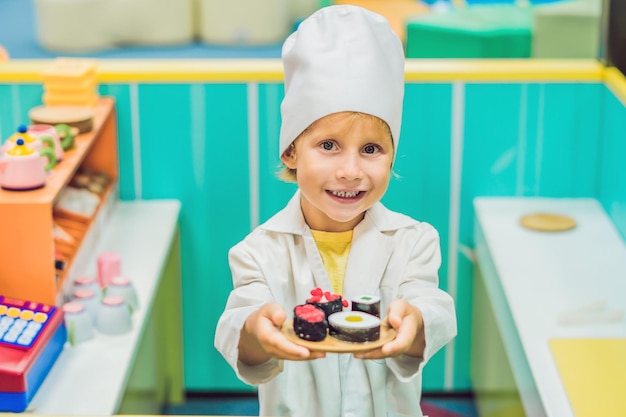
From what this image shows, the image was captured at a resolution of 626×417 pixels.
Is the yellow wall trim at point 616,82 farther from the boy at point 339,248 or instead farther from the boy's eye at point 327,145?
the boy's eye at point 327,145

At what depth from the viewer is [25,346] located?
1.35 m

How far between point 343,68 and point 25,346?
2.23ft

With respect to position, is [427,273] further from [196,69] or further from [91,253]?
[196,69]

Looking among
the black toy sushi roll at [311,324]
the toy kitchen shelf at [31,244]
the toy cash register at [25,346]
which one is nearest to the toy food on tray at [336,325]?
the black toy sushi roll at [311,324]

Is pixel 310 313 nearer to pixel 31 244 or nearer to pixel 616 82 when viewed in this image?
pixel 31 244

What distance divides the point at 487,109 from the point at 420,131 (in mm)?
116

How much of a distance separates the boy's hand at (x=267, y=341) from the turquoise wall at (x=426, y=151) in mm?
827

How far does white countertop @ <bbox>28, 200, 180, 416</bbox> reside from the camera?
1359mm

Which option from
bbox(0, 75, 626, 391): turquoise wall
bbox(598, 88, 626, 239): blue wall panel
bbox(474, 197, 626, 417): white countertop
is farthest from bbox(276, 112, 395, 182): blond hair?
bbox(598, 88, 626, 239): blue wall panel

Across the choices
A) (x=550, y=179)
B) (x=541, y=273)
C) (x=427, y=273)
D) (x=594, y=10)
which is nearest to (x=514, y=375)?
(x=541, y=273)

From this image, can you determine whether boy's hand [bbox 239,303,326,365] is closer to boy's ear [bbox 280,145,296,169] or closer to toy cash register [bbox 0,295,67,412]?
boy's ear [bbox 280,145,296,169]

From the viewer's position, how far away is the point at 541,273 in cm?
163

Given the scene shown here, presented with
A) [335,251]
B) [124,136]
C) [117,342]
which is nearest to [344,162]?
[335,251]

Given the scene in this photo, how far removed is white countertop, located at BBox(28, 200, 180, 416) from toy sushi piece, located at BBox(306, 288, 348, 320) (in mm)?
570
